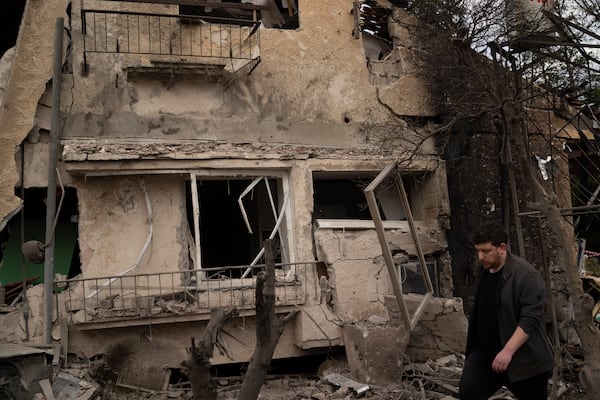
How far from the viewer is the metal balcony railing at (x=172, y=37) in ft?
23.7

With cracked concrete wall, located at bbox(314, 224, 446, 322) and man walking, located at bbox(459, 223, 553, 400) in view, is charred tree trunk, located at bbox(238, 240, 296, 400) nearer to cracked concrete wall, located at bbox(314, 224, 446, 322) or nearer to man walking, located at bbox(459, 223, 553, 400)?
man walking, located at bbox(459, 223, 553, 400)

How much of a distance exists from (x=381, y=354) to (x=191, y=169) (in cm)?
323

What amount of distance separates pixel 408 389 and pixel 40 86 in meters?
5.57

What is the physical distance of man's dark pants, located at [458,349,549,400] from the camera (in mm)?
3859

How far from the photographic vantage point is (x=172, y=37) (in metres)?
7.49

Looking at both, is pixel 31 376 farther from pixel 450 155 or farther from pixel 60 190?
pixel 450 155

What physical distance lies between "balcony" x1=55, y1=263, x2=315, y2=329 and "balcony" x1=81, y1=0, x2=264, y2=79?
2.63 meters

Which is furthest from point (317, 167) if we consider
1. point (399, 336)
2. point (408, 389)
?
→ point (408, 389)

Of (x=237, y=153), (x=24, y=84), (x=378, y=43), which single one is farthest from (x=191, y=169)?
(x=378, y=43)

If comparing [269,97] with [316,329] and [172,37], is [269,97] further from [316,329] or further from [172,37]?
[316,329]

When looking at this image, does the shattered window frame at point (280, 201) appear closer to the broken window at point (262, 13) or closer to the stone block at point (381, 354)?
the stone block at point (381, 354)

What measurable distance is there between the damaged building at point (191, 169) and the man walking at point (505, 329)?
244cm

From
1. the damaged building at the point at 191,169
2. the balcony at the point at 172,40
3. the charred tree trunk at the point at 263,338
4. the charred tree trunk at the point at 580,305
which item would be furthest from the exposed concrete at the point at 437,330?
the charred tree trunk at the point at 263,338

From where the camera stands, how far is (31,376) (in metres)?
5.99
